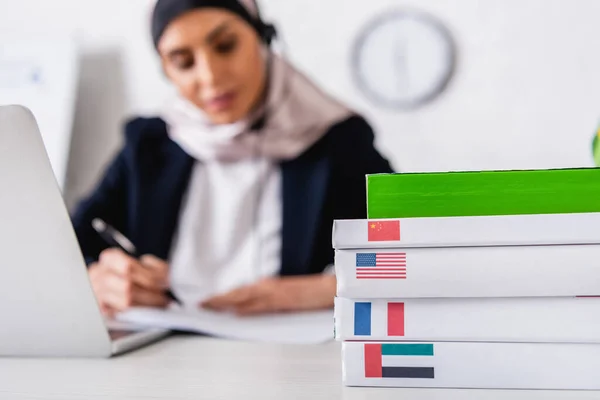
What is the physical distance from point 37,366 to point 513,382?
331 mm

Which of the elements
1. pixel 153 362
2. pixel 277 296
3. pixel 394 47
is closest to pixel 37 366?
pixel 153 362

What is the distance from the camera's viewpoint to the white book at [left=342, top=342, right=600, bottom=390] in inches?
13.6

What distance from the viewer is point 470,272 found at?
13.8 inches

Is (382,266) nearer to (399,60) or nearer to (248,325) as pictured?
(248,325)

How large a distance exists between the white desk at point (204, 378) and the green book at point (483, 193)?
10 centimetres

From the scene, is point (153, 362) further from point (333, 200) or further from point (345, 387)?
point (333, 200)

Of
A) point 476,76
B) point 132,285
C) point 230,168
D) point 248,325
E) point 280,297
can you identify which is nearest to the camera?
point 248,325

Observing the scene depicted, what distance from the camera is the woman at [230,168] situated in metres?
1.19

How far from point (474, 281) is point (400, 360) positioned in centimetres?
6

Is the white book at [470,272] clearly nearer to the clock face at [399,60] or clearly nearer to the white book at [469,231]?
the white book at [469,231]

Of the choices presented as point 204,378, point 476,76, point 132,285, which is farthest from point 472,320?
point 476,76

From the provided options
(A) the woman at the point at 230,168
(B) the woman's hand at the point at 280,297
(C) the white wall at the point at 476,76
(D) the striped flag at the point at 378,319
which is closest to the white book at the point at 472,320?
(D) the striped flag at the point at 378,319

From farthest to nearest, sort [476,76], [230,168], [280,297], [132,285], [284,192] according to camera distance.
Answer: [476,76]
[230,168]
[284,192]
[280,297]
[132,285]

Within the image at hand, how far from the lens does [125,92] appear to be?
1789 millimetres
